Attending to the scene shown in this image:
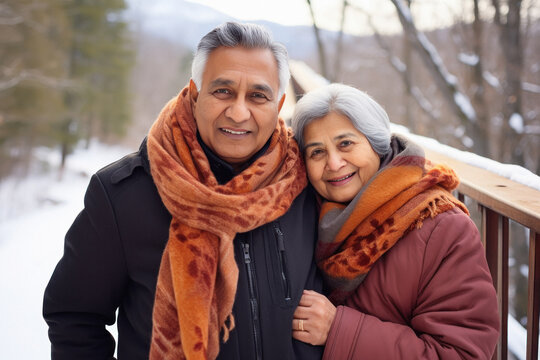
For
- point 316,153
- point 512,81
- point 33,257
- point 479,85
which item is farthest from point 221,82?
point 512,81

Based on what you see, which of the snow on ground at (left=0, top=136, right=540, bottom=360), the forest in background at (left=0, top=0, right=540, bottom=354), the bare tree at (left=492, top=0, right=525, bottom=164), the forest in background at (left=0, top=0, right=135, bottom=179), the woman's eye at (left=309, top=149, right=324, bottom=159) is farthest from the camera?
the forest in background at (left=0, top=0, right=135, bottom=179)

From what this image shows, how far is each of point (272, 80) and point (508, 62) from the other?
7003 millimetres

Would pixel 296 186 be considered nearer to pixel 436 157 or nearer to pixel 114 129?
pixel 436 157

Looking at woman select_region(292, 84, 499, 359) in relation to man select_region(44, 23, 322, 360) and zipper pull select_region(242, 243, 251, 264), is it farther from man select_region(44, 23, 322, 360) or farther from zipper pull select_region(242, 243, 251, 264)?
zipper pull select_region(242, 243, 251, 264)

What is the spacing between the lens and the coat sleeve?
1.41 metres

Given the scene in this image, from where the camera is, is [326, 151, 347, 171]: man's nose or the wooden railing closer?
the wooden railing

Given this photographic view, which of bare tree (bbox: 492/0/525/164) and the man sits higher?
bare tree (bbox: 492/0/525/164)

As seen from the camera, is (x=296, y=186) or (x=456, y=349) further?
(x=296, y=186)

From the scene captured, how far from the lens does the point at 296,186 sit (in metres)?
1.59

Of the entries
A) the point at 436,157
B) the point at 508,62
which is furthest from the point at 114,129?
the point at 436,157

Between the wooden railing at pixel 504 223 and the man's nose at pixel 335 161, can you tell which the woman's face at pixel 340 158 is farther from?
the wooden railing at pixel 504 223

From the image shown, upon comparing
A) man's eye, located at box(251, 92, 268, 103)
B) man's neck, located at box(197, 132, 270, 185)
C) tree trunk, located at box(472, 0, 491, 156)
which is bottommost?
man's neck, located at box(197, 132, 270, 185)

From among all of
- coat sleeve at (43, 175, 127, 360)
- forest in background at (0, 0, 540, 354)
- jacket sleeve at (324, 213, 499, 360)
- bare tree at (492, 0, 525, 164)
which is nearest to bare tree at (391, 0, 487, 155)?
forest in background at (0, 0, 540, 354)

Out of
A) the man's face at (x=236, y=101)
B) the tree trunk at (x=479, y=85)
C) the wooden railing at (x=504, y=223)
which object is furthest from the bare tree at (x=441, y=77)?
the man's face at (x=236, y=101)
